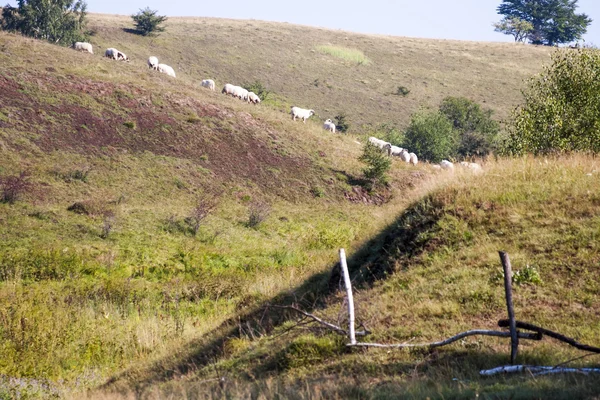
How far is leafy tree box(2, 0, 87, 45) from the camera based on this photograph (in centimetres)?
5644

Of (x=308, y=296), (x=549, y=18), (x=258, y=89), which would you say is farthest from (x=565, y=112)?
(x=549, y=18)

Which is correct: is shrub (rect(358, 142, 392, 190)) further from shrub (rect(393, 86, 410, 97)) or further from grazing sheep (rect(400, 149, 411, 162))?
shrub (rect(393, 86, 410, 97))

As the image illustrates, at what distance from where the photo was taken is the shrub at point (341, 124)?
57.0 meters

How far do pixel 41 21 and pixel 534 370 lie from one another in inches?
2342

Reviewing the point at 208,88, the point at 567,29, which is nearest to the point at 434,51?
the point at 567,29

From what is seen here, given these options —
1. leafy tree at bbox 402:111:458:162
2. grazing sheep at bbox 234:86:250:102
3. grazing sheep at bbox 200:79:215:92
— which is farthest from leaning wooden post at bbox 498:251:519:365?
leafy tree at bbox 402:111:458:162

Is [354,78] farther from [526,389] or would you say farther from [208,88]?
[526,389]

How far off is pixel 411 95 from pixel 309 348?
67.7 m

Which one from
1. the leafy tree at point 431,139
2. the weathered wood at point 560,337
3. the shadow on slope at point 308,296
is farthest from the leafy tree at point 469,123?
the weathered wood at point 560,337

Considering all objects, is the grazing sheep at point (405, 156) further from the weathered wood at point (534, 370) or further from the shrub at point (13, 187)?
the weathered wood at point (534, 370)

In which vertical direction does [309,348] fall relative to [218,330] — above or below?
above

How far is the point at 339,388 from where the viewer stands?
23.7 ft

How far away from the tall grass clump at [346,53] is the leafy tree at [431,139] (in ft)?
108

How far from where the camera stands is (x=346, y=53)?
89.6m
